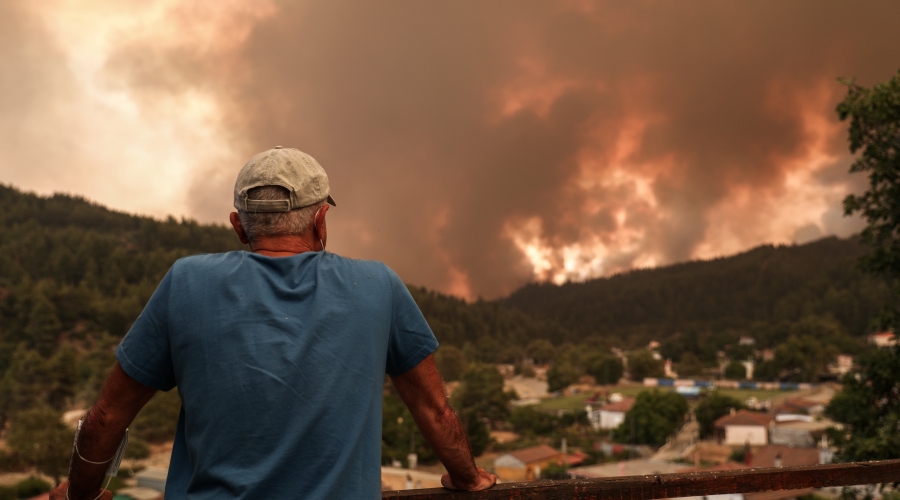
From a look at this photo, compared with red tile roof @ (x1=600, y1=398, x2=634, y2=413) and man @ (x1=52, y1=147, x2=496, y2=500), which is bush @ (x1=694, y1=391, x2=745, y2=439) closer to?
red tile roof @ (x1=600, y1=398, x2=634, y2=413)

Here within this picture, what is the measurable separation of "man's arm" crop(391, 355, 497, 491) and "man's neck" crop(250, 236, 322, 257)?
0.33 metres

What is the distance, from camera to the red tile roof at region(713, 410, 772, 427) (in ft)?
160

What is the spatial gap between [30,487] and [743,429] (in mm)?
43585

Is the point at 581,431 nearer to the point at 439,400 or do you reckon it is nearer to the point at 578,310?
the point at 439,400

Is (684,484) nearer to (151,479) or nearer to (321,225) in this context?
(321,225)

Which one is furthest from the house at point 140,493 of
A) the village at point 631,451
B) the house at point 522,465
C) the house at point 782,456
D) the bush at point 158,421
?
the house at point 782,456

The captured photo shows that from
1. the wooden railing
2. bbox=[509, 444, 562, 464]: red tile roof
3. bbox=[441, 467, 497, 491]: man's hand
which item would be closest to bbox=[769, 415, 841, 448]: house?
bbox=[509, 444, 562, 464]: red tile roof

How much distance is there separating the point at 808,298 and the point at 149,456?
390 feet

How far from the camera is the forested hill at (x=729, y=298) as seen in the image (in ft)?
399

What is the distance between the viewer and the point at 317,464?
4.08ft

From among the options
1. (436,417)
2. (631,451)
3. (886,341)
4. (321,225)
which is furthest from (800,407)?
(321,225)

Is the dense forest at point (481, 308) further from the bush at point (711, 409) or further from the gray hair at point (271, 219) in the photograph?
the gray hair at point (271, 219)

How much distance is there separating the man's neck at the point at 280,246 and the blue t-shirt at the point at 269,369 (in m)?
0.08

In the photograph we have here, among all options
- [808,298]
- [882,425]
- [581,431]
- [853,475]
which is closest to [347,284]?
[853,475]
